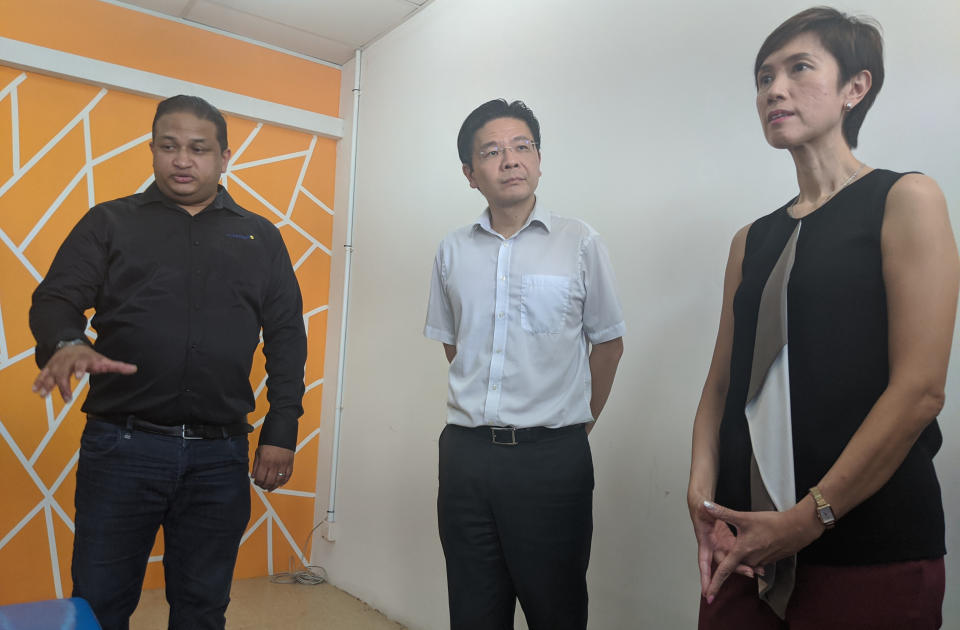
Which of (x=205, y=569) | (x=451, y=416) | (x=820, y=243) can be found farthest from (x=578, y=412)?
(x=205, y=569)

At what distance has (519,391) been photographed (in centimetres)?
169

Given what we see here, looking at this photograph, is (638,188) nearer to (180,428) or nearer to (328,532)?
(180,428)

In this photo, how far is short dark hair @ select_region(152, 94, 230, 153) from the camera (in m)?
1.92

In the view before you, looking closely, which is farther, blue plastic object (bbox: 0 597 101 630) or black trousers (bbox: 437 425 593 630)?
black trousers (bbox: 437 425 593 630)

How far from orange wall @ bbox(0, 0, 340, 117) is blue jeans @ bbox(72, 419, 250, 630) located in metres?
2.16

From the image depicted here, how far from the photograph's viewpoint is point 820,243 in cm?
116

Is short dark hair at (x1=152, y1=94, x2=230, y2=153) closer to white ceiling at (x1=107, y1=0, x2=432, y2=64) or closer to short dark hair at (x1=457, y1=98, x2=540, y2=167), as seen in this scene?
short dark hair at (x1=457, y1=98, x2=540, y2=167)

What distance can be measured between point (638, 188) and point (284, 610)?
2317mm

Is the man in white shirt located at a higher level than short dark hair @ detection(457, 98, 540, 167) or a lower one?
lower

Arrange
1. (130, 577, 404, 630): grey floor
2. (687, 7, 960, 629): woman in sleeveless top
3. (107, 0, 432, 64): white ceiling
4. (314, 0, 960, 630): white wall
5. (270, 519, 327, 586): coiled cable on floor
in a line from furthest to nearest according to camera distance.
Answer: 1. (270, 519, 327, 586): coiled cable on floor
2. (107, 0, 432, 64): white ceiling
3. (130, 577, 404, 630): grey floor
4. (314, 0, 960, 630): white wall
5. (687, 7, 960, 629): woman in sleeveless top

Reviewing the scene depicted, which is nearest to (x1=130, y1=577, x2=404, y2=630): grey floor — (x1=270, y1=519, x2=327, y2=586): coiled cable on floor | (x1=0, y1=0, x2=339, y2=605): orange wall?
(x1=270, y1=519, x2=327, y2=586): coiled cable on floor

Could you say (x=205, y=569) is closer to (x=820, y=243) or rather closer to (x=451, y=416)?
(x=451, y=416)

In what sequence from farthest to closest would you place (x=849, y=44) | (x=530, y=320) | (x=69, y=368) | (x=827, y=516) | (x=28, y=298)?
1. (x=28, y=298)
2. (x=530, y=320)
3. (x=69, y=368)
4. (x=849, y=44)
5. (x=827, y=516)

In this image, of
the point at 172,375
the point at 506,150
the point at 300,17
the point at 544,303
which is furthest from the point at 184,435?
the point at 300,17
